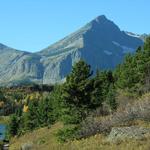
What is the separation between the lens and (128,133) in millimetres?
21547

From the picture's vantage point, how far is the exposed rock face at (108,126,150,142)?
20.9 metres

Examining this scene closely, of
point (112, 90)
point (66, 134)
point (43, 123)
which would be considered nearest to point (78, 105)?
point (66, 134)

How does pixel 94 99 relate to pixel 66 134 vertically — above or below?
above

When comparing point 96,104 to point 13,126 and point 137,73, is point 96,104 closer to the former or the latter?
point 137,73

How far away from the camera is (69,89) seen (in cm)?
4503

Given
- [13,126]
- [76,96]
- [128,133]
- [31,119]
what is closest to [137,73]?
[76,96]

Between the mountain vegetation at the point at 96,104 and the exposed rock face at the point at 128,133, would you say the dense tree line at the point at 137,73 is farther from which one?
the exposed rock face at the point at 128,133

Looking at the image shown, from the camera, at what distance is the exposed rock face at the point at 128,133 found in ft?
68.5

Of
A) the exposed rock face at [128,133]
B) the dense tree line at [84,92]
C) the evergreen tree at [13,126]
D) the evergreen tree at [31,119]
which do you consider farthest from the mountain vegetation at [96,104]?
the evergreen tree at [13,126]

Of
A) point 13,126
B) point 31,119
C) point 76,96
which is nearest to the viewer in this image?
point 76,96

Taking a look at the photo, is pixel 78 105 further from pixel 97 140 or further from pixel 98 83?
pixel 97 140

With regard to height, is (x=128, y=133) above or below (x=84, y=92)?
below

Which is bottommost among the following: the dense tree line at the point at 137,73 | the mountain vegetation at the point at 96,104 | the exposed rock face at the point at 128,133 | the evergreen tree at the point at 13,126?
the evergreen tree at the point at 13,126

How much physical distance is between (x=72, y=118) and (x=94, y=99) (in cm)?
293
